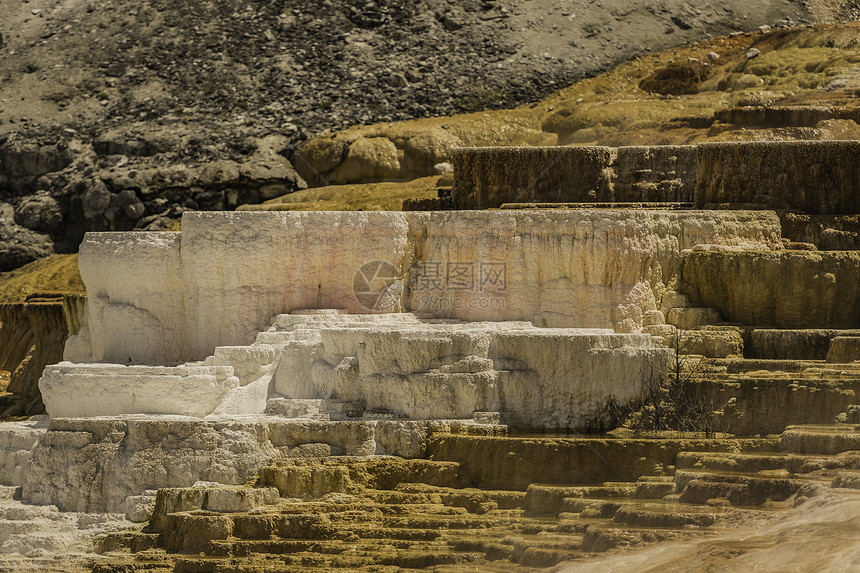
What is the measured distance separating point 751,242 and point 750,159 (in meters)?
2.10

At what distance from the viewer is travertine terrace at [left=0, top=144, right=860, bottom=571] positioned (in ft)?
46.0

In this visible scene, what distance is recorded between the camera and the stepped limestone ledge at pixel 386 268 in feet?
64.3

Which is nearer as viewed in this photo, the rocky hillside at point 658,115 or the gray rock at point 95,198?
the rocky hillside at point 658,115

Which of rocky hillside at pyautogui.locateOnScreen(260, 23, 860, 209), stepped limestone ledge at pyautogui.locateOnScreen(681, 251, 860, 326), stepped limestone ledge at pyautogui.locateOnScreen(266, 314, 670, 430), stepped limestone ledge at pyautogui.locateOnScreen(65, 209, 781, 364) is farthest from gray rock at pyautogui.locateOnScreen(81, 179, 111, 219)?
stepped limestone ledge at pyautogui.locateOnScreen(681, 251, 860, 326)

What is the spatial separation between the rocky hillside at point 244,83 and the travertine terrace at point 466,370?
11.2m

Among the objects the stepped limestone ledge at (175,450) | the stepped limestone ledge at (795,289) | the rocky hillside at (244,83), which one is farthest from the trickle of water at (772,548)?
the rocky hillside at (244,83)

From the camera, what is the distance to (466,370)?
16.8 metres

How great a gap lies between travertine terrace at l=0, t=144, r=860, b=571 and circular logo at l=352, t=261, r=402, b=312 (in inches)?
1.0

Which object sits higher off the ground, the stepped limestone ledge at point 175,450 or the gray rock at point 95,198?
the gray rock at point 95,198

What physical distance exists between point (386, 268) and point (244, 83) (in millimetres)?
16534

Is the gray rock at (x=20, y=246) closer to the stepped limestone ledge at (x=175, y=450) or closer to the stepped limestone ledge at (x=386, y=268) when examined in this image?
the stepped limestone ledge at (x=386, y=268)

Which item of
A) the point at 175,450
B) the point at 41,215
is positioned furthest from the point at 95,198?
the point at 175,450

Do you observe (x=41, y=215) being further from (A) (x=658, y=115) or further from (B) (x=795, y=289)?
(B) (x=795, y=289)

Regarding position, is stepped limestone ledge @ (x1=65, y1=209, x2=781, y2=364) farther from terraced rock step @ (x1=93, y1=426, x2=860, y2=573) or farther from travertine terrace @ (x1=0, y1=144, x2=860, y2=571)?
terraced rock step @ (x1=93, y1=426, x2=860, y2=573)
